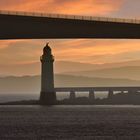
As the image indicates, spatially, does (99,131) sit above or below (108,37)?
below

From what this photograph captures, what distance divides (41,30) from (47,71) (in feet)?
185

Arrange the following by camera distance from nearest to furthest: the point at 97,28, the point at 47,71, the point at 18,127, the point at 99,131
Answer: the point at 99,131
the point at 18,127
the point at 97,28
the point at 47,71

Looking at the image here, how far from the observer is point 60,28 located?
5773 inches

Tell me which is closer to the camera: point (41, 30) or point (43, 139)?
point (43, 139)

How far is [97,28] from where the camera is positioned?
148375 millimetres

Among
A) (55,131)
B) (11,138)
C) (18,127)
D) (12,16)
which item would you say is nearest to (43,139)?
(11,138)

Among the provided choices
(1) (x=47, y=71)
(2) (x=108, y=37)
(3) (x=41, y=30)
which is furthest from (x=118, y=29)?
Result: (1) (x=47, y=71)

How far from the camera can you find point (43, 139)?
97.6 m

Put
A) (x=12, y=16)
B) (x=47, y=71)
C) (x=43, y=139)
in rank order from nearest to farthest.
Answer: (x=43, y=139) < (x=12, y=16) < (x=47, y=71)

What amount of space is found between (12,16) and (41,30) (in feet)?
26.1

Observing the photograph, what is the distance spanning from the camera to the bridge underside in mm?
138750

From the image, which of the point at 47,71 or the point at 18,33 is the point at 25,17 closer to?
Answer: the point at 18,33

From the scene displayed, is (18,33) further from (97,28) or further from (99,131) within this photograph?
(99,131)

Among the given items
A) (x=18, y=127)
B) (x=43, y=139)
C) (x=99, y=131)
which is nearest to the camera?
(x=43, y=139)
